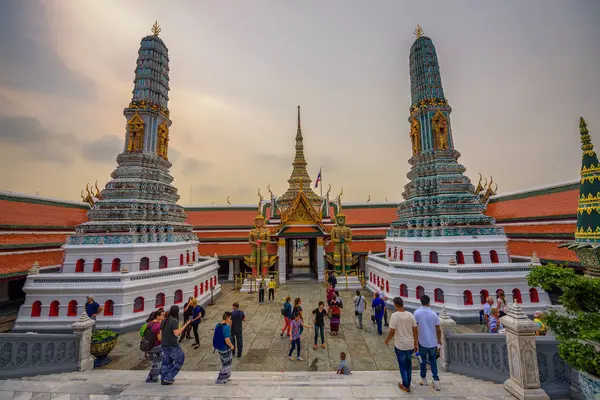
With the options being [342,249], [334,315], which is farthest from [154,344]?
[342,249]

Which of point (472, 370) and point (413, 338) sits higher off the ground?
point (413, 338)

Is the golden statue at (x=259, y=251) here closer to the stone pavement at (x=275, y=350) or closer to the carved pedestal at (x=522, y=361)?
the stone pavement at (x=275, y=350)

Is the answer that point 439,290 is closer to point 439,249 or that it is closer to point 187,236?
point 439,249

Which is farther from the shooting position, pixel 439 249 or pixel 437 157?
pixel 437 157

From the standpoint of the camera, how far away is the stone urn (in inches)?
169

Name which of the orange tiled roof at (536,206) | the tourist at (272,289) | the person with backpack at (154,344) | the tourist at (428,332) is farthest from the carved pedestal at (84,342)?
the orange tiled roof at (536,206)

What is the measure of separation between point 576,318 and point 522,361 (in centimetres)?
159

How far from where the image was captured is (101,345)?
8125mm

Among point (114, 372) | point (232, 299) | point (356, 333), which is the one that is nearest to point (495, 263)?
point (356, 333)

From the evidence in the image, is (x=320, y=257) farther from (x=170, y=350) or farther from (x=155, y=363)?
(x=170, y=350)

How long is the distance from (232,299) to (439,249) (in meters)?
12.2

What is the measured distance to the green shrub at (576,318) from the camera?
423cm

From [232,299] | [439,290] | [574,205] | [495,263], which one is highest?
[574,205]

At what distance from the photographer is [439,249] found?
46.2ft
